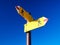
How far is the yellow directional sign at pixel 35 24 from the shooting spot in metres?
6.28

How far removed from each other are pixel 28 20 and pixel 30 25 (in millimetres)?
143

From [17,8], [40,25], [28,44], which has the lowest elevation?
[28,44]

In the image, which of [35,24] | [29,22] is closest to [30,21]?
[29,22]

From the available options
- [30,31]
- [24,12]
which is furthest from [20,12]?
[30,31]

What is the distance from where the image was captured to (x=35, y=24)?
6.38 meters

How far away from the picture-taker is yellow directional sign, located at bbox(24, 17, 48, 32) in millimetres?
6279

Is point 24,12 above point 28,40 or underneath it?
above

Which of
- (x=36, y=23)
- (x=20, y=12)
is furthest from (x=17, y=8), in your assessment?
(x=36, y=23)

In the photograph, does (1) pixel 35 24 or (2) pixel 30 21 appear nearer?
(1) pixel 35 24

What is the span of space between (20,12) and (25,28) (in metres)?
0.39

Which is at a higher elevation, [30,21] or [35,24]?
[30,21]

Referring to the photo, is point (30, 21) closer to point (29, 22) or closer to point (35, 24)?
point (29, 22)

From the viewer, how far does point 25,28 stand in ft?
21.3

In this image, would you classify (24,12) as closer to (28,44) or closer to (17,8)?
(17,8)
